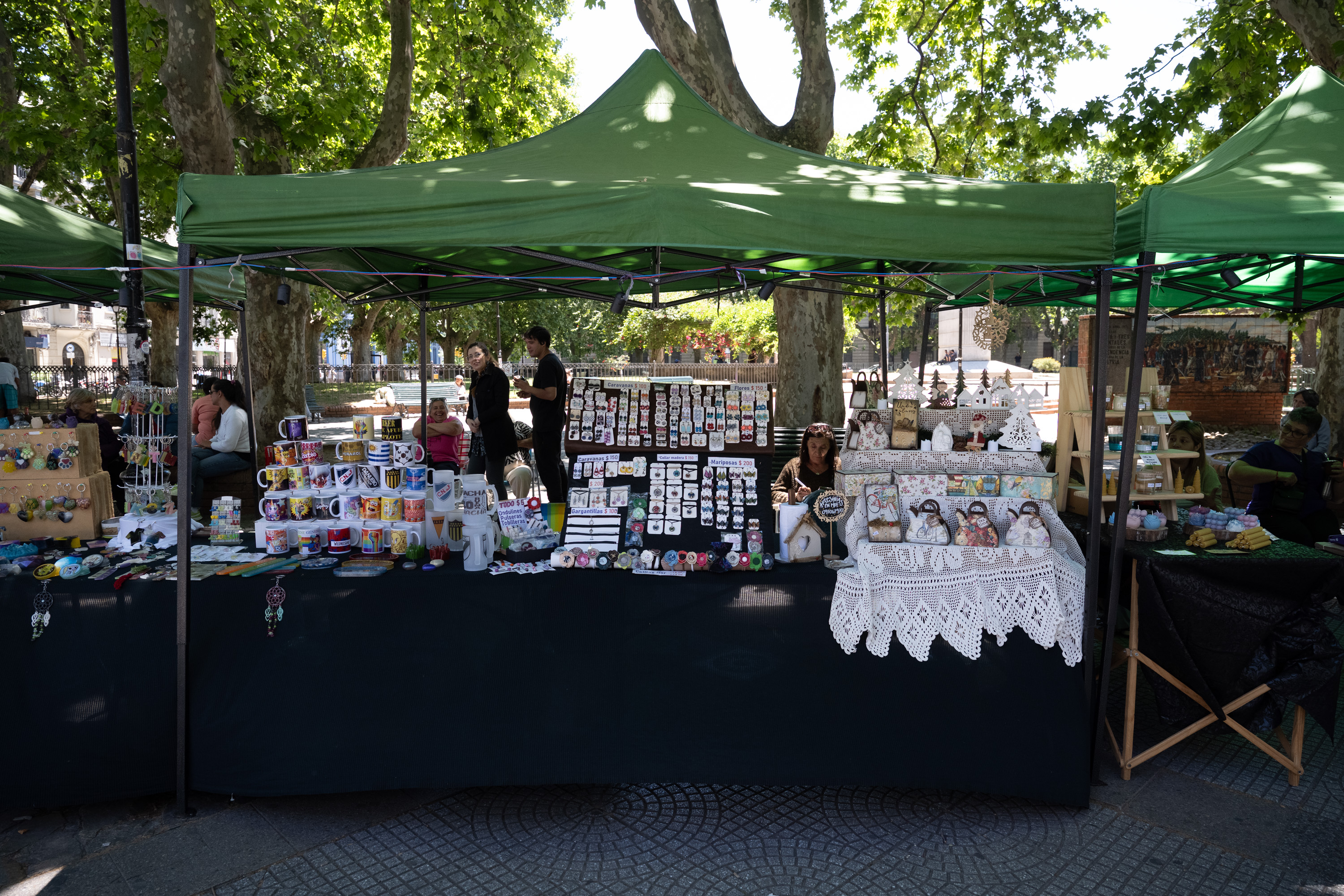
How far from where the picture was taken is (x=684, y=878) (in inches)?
112

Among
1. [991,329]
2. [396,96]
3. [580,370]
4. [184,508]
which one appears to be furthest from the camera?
[580,370]

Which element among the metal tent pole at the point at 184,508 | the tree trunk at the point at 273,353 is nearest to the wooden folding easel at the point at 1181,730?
the metal tent pole at the point at 184,508

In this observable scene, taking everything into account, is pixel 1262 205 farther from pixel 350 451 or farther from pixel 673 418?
pixel 350 451

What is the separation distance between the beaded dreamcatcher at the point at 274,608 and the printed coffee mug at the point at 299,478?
61cm

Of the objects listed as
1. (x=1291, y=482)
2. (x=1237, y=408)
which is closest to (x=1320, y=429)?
(x=1291, y=482)

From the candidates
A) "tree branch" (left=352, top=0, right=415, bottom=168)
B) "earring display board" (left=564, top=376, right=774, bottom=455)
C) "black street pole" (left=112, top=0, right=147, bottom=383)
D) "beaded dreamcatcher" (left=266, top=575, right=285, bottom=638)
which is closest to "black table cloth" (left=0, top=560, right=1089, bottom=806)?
"beaded dreamcatcher" (left=266, top=575, right=285, bottom=638)

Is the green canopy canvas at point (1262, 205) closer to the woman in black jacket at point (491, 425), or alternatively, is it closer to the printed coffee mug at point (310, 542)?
the printed coffee mug at point (310, 542)

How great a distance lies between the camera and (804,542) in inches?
133

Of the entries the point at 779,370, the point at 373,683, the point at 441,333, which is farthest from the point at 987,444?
the point at 441,333

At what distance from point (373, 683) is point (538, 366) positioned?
3.29 meters

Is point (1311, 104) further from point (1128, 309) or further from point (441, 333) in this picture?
point (441, 333)

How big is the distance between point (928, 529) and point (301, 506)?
262 centimetres

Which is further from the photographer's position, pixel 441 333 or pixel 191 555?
pixel 441 333

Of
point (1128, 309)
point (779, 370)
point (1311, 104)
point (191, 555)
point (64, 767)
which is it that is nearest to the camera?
point (64, 767)
